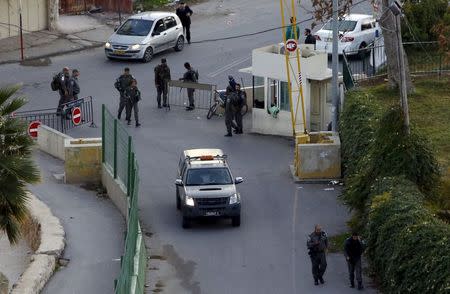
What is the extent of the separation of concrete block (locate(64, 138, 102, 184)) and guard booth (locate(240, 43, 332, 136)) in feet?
19.3

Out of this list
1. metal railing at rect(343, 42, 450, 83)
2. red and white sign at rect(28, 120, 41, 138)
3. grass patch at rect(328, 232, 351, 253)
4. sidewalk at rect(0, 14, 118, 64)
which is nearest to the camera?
grass patch at rect(328, 232, 351, 253)

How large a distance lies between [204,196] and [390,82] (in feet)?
38.8

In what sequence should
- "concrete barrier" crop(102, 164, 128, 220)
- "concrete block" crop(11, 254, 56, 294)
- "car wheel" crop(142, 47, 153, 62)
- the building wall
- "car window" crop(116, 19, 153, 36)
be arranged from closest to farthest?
"concrete block" crop(11, 254, 56, 294), "concrete barrier" crop(102, 164, 128, 220), "car wheel" crop(142, 47, 153, 62), "car window" crop(116, 19, 153, 36), the building wall

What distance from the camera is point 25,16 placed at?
47625 mm

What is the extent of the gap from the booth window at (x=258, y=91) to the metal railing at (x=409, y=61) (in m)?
3.29

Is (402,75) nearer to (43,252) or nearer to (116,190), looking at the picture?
(43,252)

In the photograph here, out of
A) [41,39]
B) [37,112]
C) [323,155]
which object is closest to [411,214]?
[323,155]

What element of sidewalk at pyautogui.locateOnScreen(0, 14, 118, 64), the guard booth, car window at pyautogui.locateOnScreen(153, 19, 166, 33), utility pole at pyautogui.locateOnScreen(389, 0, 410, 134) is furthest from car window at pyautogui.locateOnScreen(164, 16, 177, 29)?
utility pole at pyautogui.locateOnScreen(389, 0, 410, 134)

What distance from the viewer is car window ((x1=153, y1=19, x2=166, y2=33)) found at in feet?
149

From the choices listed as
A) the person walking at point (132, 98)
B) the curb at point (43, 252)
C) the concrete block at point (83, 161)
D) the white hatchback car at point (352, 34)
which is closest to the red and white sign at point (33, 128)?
the concrete block at point (83, 161)

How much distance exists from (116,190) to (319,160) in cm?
535

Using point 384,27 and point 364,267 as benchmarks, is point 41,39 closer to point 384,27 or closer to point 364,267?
point 384,27

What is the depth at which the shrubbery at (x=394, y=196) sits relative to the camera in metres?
21.5

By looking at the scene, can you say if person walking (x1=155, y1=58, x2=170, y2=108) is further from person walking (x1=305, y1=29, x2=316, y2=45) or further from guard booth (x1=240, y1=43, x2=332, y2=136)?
person walking (x1=305, y1=29, x2=316, y2=45)
